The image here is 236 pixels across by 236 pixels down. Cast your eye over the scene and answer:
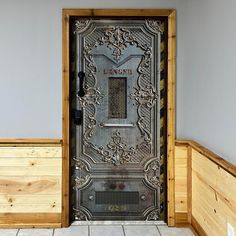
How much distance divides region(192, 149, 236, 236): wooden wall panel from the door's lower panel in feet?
1.70

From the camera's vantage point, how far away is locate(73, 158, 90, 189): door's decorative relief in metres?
3.85

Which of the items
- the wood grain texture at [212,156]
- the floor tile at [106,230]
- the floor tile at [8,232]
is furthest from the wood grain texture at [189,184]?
the floor tile at [8,232]

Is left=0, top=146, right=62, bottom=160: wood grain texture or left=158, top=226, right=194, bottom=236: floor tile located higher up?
left=0, top=146, right=62, bottom=160: wood grain texture

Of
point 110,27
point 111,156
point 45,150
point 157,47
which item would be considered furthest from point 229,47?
point 45,150

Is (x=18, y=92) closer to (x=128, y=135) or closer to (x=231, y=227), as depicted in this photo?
(x=128, y=135)

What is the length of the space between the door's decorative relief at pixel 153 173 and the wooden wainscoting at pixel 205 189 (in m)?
0.20

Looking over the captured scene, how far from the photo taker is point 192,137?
3678 millimetres

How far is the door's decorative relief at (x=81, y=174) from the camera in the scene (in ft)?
12.6

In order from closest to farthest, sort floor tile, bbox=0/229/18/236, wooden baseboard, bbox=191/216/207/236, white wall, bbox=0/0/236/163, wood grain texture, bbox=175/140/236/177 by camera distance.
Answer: wood grain texture, bbox=175/140/236/177
wooden baseboard, bbox=191/216/207/236
floor tile, bbox=0/229/18/236
white wall, bbox=0/0/236/163

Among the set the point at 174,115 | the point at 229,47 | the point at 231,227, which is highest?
the point at 229,47

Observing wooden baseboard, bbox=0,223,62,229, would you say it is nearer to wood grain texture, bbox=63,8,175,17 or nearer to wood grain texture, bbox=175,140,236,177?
wood grain texture, bbox=175,140,236,177

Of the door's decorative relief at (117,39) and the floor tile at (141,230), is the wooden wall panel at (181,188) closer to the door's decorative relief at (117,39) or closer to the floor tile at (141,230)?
the floor tile at (141,230)

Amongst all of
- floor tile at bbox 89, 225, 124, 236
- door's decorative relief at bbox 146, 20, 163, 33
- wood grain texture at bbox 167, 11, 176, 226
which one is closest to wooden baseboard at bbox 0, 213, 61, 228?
floor tile at bbox 89, 225, 124, 236

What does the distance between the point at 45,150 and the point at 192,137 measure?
1.37 metres
